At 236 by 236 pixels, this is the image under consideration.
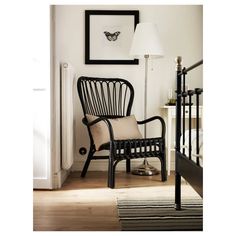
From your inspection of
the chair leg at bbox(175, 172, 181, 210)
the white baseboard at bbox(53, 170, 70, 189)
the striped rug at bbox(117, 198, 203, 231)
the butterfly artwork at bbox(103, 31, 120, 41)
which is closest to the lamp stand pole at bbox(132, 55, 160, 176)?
the butterfly artwork at bbox(103, 31, 120, 41)

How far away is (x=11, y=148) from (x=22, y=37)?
285 millimetres

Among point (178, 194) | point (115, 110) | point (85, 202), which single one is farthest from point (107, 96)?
point (178, 194)

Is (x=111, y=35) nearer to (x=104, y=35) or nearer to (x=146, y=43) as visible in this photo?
(x=104, y=35)

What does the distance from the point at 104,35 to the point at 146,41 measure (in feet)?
1.77

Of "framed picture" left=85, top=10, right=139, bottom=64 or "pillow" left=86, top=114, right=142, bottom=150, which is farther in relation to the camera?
"framed picture" left=85, top=10, right=139, bottom=64

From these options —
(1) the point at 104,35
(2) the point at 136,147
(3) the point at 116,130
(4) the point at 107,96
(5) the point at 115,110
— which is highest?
(1) the point at 104,35

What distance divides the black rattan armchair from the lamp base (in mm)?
144

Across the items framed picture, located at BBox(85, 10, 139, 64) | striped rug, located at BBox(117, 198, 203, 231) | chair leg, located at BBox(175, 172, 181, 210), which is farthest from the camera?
framed picture, located at BBox(85, 10, 139, 64)

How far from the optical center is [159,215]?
8.17ft

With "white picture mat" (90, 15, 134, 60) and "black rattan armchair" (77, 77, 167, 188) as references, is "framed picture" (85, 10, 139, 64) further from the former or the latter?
"black rattan armchair" (77, 77, 167, 188)

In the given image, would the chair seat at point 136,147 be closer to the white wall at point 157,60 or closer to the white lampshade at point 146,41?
the white wall at point 157,60

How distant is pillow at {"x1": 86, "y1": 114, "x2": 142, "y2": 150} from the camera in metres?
3.80
